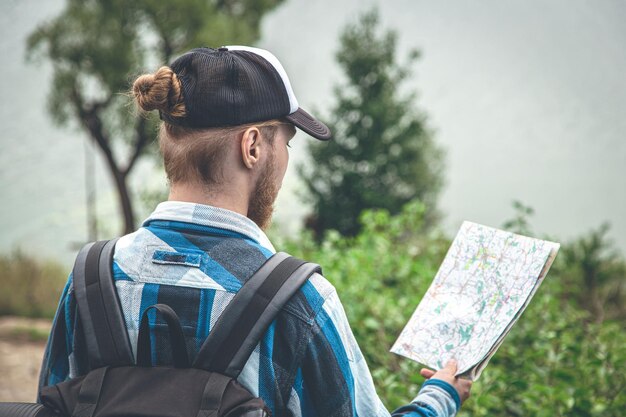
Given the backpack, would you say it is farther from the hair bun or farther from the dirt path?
the dirt path

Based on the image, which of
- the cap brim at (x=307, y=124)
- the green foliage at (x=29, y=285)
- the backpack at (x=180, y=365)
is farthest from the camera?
the green foliage at (x=29, y=285)

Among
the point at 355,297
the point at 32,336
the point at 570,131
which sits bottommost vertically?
the point at 32,336

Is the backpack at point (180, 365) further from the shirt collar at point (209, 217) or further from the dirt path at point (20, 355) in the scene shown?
the dirt path at point (20, 355)

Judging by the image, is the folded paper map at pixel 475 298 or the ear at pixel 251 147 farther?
the folded paper map at pixel 475 298

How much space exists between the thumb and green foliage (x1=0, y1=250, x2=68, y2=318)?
7.96 meters

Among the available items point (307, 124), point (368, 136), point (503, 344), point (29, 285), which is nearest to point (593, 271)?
point (503, 344)

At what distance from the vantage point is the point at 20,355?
6270 mm

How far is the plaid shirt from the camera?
3.50 feet

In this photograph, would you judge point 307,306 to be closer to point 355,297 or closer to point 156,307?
point 156,307

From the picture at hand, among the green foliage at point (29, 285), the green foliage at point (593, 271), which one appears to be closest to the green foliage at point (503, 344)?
the green foliage at point (593, 271)

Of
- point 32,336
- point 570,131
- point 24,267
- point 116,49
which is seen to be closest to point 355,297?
point 32,336

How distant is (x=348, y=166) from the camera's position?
636 inches

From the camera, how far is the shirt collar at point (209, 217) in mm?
1140

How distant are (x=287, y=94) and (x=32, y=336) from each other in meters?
6.67
